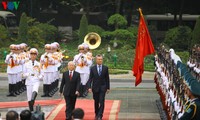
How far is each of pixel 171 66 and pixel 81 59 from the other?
259 inches

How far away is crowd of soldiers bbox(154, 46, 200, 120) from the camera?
32.2 feet

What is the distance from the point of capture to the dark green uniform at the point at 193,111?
9672mm

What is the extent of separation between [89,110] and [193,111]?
8934mm

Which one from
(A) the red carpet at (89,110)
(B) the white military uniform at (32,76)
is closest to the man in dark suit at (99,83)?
(A) the red carpet at (89,110)

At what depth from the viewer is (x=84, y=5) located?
5184 cm

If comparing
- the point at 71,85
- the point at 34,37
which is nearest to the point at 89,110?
the point at 71,85

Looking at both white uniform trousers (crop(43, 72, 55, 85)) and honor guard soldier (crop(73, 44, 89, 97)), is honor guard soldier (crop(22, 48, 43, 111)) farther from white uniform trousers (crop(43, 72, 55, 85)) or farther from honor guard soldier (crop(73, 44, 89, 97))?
white uniform trousers (crop(43, 72, 55, 85))

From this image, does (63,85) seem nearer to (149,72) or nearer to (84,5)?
(149,72)

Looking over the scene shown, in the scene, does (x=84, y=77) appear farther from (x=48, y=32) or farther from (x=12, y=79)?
(x=48, y=32)

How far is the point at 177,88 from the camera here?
13367 mm

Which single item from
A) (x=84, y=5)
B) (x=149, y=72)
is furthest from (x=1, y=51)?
(x=84, y=5)

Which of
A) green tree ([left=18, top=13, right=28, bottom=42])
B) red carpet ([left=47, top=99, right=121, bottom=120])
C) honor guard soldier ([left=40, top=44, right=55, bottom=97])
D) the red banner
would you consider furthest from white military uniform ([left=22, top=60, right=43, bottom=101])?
green tree ([left=18, top=13, right=28, bottom=42])

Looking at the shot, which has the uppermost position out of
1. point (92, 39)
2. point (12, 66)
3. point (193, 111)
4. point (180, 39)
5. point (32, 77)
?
point (193, 111)

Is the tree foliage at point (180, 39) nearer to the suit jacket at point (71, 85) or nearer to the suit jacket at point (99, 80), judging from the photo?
the suit jacket at point (99, 80)
